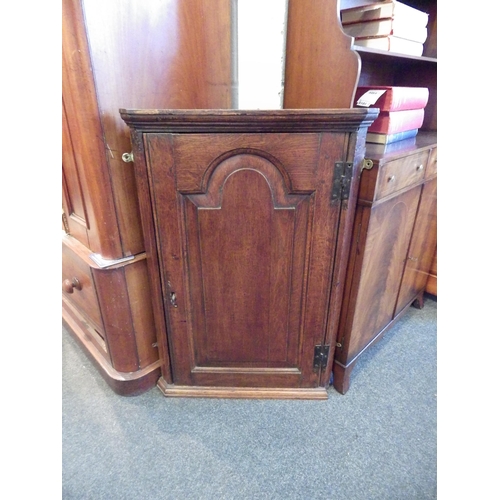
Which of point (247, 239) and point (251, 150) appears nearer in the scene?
point (251, 150)

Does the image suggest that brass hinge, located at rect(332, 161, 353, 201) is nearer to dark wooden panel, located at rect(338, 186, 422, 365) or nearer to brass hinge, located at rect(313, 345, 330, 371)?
dark wooden panel, located at rect(338, 186, 422, 365)

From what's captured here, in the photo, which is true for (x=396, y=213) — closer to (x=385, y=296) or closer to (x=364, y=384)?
(x=385, y=296)

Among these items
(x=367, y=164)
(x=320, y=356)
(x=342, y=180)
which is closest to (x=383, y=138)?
(x=367, y=164)

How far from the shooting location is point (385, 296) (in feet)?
4.70

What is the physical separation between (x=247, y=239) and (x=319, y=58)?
65 cm

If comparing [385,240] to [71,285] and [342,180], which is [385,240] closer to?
[342,180]

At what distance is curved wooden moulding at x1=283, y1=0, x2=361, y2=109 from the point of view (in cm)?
103

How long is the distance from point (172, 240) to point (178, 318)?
0.30m

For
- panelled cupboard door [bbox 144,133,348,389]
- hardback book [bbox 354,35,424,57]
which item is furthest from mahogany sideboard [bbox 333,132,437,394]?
hardback book [bbox 354,35,424,57]

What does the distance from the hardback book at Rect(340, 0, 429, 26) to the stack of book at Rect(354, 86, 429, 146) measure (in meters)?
0.24

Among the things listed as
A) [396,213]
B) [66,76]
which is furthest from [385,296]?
[66,76]

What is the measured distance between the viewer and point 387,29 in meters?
1.21

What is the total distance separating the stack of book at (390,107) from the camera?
3.86ft
